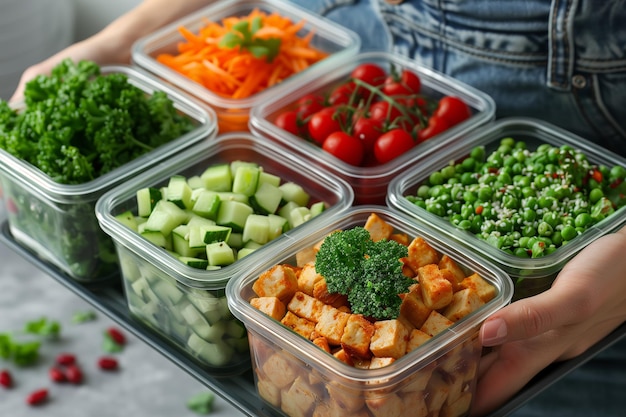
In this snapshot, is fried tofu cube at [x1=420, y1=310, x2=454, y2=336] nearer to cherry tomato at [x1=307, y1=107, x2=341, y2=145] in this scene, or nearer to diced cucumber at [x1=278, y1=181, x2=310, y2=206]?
diced cucumber at [x1=278, y1=181, x2=310, y2=206]

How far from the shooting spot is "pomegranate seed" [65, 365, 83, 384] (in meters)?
2.86

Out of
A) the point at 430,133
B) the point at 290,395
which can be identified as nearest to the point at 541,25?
the point at 430,133

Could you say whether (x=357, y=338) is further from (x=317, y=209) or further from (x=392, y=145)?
(x=392, y=145)

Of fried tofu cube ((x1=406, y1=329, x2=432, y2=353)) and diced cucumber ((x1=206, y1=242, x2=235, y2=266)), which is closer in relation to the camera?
fried tofu cube ((x1=406, y1=329, x2=432, y2=353))

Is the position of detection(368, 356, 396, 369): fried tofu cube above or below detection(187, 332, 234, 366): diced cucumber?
above

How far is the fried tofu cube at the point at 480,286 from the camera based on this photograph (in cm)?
151

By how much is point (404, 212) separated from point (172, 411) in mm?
1414

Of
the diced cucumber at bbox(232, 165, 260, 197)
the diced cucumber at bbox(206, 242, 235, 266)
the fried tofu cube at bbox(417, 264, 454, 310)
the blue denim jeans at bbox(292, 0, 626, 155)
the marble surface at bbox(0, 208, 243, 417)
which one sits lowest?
the marble surface at bbox(0, 208, 243, 417)

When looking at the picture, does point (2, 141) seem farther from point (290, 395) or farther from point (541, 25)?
point (541, 25)

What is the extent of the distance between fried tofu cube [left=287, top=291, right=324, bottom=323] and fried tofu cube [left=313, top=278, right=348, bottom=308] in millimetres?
10

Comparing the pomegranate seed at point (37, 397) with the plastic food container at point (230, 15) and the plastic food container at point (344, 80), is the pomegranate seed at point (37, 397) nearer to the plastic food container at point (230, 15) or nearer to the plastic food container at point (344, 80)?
the plastic food container at point (230, 15)

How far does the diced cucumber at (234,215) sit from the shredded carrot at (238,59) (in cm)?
56

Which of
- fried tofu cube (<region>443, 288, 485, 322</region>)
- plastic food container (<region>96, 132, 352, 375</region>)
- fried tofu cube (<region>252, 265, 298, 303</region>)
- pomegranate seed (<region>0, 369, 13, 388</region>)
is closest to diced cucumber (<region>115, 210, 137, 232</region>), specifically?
plastic food container (<region>96, 132, 352, 375</region>)

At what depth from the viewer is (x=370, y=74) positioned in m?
2.23
